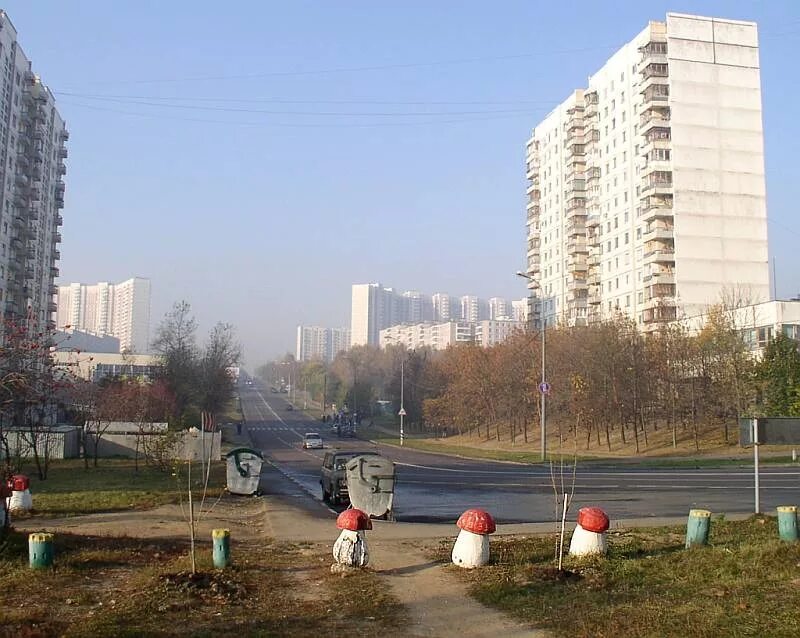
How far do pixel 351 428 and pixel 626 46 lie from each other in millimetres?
50782

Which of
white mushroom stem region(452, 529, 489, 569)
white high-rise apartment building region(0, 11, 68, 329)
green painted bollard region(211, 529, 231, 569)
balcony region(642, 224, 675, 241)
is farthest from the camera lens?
white high-rise apartment building region(0, 11, 68, 329)

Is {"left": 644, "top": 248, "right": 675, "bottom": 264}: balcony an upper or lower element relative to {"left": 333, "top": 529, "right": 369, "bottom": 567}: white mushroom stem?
upper

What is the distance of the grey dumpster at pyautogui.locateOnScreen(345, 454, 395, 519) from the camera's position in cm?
1505

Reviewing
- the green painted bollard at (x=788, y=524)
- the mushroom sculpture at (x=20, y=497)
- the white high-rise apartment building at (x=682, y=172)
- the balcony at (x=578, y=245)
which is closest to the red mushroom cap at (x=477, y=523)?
the green painted bollard at (x=788, y=524)

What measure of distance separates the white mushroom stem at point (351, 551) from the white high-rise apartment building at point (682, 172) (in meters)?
64.4

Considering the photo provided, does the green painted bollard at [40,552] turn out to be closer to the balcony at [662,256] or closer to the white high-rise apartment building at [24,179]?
the white high-rise apartment building at [24,179]

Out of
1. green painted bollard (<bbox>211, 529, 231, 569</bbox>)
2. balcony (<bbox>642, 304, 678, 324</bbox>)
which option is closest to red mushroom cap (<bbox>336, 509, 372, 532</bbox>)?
green painted bollard (<bbox>211, 529, 231, 569</bbox>)

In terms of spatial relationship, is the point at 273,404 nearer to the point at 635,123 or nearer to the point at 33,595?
the point at 635,123

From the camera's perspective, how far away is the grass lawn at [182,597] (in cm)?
749

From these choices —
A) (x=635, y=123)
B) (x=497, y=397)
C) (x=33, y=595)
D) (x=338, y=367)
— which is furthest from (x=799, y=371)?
(x=338, y=367)

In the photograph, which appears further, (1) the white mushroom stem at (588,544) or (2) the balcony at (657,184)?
(2) the balcony at (657,184)

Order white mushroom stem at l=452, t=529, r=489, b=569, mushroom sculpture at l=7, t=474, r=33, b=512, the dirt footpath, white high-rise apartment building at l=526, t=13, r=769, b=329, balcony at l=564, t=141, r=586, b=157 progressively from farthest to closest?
balcony at l=564, t=141, r=586, b=157
white high-rise apartment building at l=526, t=13, r=769, b=329
mushroom sculpture at l=7, t=474, r=33, b=512
white mushroom stem at l=452, t=529, r=489, b=569
the dirt footpath

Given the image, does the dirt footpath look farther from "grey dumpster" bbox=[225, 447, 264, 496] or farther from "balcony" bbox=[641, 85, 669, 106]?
"balcony" bbox=[641, 85, 669, 106]

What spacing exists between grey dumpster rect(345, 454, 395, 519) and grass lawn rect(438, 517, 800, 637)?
3017mm
